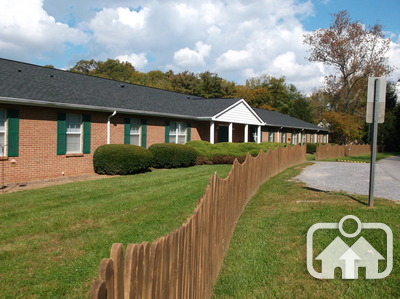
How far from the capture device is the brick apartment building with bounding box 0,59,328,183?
12664 mm

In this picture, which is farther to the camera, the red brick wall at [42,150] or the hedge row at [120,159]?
the hedge row at [120,159]

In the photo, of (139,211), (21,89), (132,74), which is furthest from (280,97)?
(139,211)

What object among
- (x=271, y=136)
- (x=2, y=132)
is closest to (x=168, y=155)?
(x=2, y=132)

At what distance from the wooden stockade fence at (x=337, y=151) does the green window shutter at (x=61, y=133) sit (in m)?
19.9

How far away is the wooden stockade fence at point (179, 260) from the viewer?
1.76 meters

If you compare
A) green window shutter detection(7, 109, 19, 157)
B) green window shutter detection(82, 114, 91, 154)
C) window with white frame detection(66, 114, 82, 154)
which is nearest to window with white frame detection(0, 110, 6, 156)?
green window shutter detection(7, 109, 19, 157)

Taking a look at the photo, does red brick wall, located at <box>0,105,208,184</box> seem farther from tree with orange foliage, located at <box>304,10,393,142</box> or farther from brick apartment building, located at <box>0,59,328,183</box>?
tree with orange foliage, located at <box>304,10,393,142</box>

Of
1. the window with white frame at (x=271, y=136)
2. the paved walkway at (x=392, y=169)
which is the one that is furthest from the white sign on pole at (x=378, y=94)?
the window with white frame at (x=271, y=136)

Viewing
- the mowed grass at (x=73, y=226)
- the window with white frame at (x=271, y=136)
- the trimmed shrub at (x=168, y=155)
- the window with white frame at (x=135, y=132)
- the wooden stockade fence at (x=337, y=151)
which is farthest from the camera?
the window with white frame at (x=271, y=136)

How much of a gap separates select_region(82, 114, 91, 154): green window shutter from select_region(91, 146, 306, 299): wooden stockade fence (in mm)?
10678

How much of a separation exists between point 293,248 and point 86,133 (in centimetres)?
1174

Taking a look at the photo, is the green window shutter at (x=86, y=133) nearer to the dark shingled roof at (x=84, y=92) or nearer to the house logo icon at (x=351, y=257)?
the dark shingled roof at (x=84, y=92)

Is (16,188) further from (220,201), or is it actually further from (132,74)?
(132,74)

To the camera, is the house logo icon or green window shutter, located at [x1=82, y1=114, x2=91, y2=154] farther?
green window shutter, located at [x1=82, y1=114, x2=91, y2=154]
